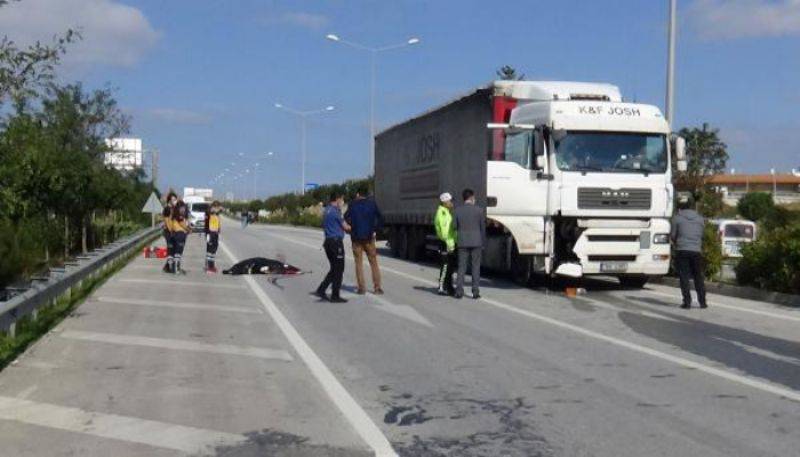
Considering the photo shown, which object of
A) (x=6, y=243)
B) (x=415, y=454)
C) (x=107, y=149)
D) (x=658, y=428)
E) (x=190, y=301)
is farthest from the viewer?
(x=107, y=149)

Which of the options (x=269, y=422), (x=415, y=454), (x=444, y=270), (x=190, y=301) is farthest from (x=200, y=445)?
(x=444, y=270)

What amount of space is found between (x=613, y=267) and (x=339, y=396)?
1055cm

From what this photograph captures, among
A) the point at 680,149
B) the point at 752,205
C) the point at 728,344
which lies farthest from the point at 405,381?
the point at 752,205

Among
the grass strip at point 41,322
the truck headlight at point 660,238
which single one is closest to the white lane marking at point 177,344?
the grass strip at point 41,322

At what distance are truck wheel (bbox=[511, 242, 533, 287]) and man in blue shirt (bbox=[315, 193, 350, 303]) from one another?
3.97 meters

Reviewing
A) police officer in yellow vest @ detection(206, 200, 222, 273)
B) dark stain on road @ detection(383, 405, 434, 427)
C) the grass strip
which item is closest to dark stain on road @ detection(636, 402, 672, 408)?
dark stain on road @ detection(383, 405, 434, 427)

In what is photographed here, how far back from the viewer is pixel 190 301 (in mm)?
16328

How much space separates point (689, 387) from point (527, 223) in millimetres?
9427

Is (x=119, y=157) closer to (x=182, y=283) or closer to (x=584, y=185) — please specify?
(x=182, y=283)

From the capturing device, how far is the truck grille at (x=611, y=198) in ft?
58.5

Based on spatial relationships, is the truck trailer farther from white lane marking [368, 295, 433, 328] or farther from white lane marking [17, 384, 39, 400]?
white lane marking [17, 384, 39, 400]

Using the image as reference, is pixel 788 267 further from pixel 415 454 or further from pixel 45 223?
pixel 45 223

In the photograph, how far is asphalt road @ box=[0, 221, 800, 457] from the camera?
22.6 ft

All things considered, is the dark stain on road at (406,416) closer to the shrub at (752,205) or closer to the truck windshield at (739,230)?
the truck windshield at (739,230)
